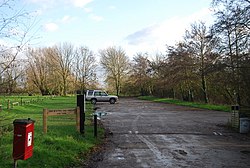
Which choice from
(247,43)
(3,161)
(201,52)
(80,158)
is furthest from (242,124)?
(201,52)

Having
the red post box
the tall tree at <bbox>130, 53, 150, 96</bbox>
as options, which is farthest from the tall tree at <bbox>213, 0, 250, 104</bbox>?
the tall tree at <bbox>130, 53, 150, 96</bbox>

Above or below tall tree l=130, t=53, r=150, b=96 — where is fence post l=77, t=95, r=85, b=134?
below

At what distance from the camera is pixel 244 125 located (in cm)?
1545

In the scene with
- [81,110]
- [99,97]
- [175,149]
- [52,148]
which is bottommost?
[175,149]

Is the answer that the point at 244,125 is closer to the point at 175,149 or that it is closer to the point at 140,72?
the point at 175,149

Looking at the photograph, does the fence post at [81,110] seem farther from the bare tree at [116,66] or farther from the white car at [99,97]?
the bare tree at [116,66]

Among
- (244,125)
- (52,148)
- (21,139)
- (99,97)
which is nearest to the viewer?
(21,139)

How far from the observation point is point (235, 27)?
1714cm

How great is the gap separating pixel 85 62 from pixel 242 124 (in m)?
64.7

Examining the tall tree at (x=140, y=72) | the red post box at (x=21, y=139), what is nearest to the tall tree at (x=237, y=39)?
the red post box at (x=21, y=139)

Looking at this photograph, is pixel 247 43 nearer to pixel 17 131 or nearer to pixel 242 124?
pixel 242 124

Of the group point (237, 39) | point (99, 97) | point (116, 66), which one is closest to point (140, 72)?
point (116, 66)

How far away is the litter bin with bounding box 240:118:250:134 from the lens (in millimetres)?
15336

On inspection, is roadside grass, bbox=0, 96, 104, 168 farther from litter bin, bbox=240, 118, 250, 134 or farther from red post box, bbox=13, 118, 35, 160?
litter bin, bbox=240, 118, 250, 134
